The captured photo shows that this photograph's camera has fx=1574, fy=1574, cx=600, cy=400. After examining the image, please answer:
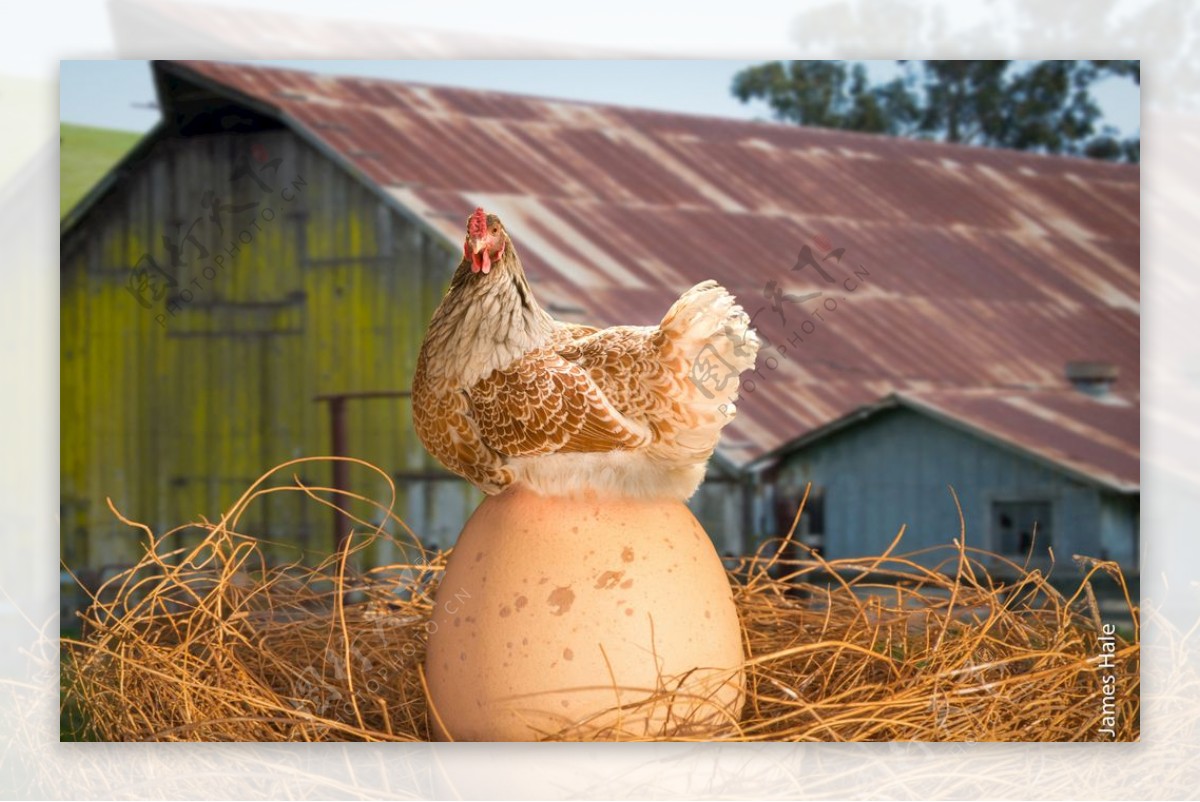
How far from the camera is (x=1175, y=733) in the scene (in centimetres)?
414

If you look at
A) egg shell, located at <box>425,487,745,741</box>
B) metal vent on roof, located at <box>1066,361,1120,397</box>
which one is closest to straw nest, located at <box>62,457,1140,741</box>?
egg shell, located at <box>425,487,745,741</box>

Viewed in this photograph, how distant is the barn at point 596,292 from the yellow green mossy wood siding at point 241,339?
0.01 m

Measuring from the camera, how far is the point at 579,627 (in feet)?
10.5

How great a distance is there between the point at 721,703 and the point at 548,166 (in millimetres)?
2767

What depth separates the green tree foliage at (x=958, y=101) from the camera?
15.8 feet

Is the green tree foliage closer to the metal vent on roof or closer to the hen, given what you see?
the metal vent on roof

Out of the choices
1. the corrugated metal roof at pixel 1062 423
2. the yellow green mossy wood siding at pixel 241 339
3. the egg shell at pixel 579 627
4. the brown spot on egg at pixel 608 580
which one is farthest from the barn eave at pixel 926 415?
the brown spot on egg at pixel 608 580

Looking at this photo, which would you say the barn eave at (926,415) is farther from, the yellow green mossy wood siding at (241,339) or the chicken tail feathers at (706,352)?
the chicken tail feathers at (706,352)

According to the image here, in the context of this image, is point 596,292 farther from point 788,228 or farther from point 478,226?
point 478,226

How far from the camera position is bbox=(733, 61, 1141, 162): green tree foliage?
4824mm

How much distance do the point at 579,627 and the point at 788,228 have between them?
277 cm

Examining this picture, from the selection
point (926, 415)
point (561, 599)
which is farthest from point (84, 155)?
point (926, 415)

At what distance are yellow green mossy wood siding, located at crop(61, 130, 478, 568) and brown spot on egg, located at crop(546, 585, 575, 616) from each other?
2047 millimetres

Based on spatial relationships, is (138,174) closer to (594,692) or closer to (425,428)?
(425,428)
